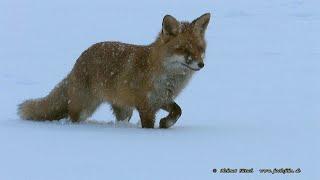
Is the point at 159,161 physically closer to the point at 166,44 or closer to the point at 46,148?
the point at 46,148

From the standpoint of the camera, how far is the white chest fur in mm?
7852

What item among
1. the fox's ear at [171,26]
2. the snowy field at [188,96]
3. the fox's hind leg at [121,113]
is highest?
the fox's ear at [171,26]

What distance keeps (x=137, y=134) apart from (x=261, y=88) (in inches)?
171

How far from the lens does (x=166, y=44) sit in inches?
312

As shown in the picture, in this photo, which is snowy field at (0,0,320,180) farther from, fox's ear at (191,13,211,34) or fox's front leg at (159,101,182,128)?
fox's ear at (191,13,211,34)

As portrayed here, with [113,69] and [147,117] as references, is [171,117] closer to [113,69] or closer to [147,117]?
[147,117]

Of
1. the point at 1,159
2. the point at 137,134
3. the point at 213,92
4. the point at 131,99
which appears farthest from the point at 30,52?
the point at 1,159

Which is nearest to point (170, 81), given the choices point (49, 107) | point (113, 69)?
point (113, 69)

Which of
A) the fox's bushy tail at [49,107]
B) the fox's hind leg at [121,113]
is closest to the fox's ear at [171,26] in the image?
the fox's hind leg at [121,113]

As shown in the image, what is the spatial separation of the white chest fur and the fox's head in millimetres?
30

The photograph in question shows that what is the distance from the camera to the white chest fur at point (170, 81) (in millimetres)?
7852

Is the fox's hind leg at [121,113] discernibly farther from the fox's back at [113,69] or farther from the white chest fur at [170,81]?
the white chest fur at [170,81]

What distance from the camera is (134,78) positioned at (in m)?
8.14

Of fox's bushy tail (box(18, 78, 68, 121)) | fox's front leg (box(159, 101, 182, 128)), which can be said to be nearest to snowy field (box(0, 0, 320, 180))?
fox's front leg (box(159, 101, 182, 128))
